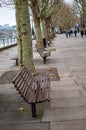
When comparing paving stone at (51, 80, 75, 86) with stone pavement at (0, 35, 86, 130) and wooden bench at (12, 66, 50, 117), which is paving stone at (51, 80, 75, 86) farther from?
wooden bench at (12, 66, 50, 117)

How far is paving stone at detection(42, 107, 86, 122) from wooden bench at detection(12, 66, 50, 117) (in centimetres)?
36

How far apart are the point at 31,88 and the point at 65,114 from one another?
47.3 inches

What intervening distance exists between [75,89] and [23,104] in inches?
84.7

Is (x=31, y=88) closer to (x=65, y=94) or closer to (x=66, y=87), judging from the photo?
(x=65, y=94)

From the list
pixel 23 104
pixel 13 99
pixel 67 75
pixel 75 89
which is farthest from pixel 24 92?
pixel 67 75

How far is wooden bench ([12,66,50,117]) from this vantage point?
7.30m

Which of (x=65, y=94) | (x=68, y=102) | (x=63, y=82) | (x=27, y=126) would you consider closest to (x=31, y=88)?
(x=68, y=102)

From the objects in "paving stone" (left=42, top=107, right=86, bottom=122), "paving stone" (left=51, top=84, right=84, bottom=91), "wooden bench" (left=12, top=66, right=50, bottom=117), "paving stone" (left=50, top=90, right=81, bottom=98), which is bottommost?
"paving stone" (left=51, top=84, right=84, bottom=91)

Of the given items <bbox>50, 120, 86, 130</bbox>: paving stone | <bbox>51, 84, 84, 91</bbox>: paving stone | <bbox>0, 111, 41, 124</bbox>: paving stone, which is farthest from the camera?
<bbox>51, 84, 84, 91</bbox>: paving stone

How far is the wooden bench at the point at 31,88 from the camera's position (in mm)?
7301

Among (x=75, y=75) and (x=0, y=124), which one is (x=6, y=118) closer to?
(x=0, y=124)

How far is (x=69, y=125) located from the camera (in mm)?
6770

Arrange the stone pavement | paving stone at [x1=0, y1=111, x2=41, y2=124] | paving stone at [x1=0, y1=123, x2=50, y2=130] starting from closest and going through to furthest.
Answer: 1. paving stone at [x1=0, y1=123, x2=50, y2=130]
2. the stone pavement
3. paving stone at [x1=0, y1=111, x2=41, y2=124]

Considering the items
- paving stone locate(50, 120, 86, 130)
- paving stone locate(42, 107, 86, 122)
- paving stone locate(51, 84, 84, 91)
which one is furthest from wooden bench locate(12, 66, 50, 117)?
paving stone locate(51, 84, 84, 91)
